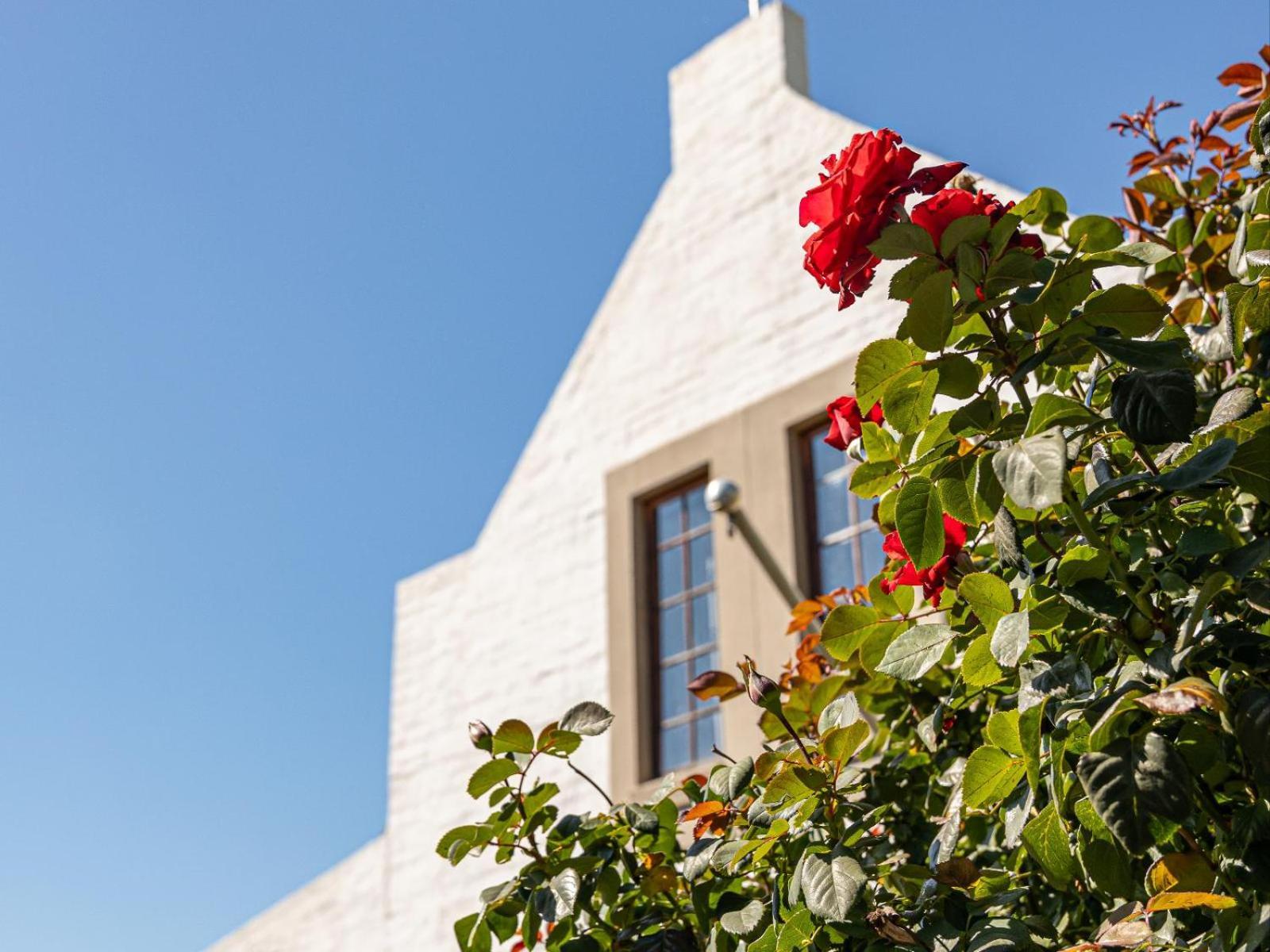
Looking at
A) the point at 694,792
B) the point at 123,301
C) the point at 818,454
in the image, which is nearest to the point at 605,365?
the point at 818,454

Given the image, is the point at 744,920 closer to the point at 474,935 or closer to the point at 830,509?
the point at 474,935

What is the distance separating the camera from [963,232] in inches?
61.9

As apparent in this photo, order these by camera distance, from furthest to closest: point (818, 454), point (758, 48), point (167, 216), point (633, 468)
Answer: point (167, 216) → point (758, 48) → point (633, 468) → point (818, 454)

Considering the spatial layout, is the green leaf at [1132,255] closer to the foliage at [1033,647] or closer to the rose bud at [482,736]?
the foliage at [1033,647]

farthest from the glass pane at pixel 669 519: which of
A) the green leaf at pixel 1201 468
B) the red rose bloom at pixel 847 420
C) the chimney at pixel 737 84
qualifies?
the green leaf at pixel 1201 468

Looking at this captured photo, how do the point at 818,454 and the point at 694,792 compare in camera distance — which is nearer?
the point at 694,792

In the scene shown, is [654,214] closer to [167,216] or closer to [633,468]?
[633,468]

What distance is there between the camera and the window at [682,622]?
18.6 ft

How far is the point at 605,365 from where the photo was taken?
6719 millimetres

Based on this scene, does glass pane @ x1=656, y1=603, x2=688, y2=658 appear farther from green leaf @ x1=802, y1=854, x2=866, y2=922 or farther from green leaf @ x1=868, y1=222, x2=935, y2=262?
green leaf @ x1=868, y1=222, x2=935, y2=262

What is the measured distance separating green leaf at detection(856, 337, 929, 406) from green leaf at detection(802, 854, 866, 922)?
54 centimetres

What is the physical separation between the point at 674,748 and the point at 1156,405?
171 inches

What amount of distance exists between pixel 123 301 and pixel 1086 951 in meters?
6.42

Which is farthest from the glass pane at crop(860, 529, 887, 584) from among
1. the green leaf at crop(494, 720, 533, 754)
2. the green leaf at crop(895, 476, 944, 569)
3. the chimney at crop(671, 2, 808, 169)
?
the green leaf at crop(895, 476, 944, 569)
